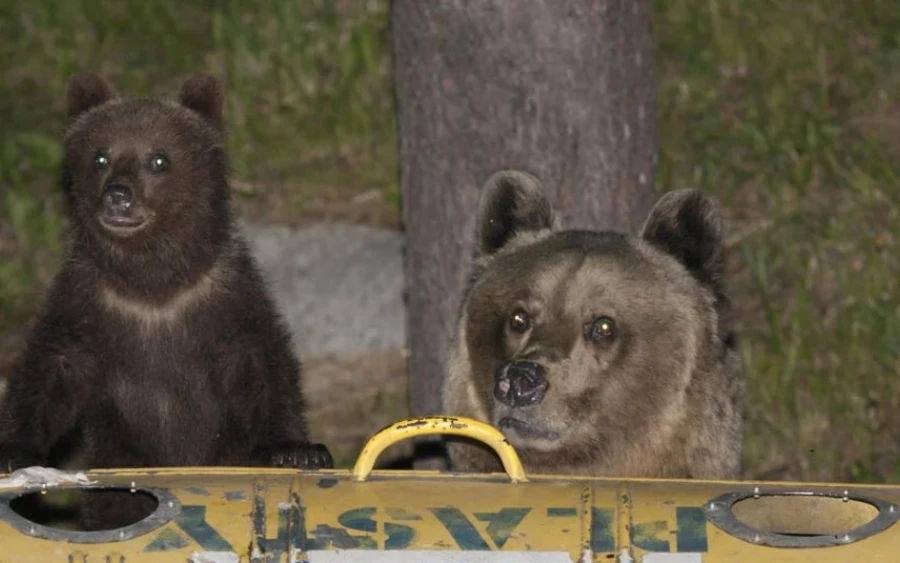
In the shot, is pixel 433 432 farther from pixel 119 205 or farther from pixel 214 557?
pixel 119 205

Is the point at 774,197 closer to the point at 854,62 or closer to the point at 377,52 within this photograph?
the point at 854,62

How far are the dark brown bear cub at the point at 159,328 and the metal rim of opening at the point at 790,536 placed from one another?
2.07m

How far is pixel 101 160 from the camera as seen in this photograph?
6.98m

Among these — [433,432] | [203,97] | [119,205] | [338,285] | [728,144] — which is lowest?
[338,285]

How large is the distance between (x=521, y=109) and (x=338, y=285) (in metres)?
3.26

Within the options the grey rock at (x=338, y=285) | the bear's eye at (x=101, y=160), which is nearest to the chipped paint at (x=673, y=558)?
the bear's eye at (x=101, y=160)

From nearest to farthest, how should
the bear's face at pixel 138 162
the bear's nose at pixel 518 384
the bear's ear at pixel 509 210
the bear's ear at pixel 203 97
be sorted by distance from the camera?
the bear's nose at pixel 518 384 < the bear's face at pixel 138 162 < the bear's ear at pixel 509 210 < the bear's ear at pixel 203 97

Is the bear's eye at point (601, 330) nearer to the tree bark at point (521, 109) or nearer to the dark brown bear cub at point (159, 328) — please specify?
the dark brown bear cub at point (159, 328)

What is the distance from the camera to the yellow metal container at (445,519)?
5.10 meters

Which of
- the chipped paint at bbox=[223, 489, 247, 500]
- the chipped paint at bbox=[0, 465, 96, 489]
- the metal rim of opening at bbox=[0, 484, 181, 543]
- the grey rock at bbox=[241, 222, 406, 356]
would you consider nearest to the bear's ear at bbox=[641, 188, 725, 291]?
the chipped paint at bbox=[223, 489, 247, 500]

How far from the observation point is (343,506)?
527cm

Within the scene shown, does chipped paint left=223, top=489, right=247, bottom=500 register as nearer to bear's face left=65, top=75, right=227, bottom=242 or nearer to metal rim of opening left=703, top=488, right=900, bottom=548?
metal rim of opening left=703, top=488, right=900, bottom=548

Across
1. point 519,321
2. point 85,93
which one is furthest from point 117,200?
point 519,321

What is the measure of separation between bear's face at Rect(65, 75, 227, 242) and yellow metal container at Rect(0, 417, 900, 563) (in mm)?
1573
